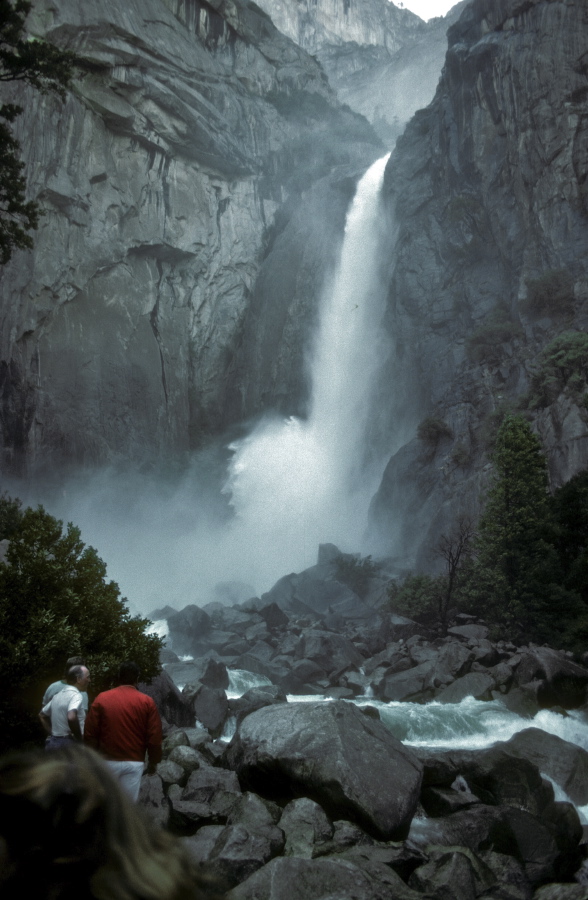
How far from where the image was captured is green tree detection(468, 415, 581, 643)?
2361cm

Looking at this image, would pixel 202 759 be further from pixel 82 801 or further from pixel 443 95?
pixel 443 95

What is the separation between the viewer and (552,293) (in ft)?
117

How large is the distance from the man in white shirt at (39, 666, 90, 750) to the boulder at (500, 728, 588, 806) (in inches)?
367

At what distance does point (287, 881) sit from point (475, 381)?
36.2 m

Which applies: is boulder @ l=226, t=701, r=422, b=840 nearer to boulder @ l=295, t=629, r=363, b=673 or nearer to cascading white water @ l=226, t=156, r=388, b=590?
boulder @ l=295, t=629, r=363, b=673

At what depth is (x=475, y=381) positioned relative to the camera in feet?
126

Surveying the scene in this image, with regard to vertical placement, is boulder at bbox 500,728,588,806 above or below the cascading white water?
below

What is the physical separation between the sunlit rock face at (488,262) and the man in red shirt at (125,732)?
2662 centimetres

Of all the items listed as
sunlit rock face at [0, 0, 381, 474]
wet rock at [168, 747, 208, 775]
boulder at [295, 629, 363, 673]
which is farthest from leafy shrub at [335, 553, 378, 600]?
wet rock at [168, 747, 208, 775]

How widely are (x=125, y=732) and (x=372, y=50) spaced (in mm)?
133031

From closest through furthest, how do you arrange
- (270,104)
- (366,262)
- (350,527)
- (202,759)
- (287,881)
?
(287,881)
(202,759)
(350,527)
(366,262)
(270,104)

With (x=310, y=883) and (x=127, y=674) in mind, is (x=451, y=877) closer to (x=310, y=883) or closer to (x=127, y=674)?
(x=310, y=883)

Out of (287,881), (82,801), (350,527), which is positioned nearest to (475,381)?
(350,527)

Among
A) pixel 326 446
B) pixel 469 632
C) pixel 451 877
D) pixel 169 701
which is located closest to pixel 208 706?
pixel 169 701
